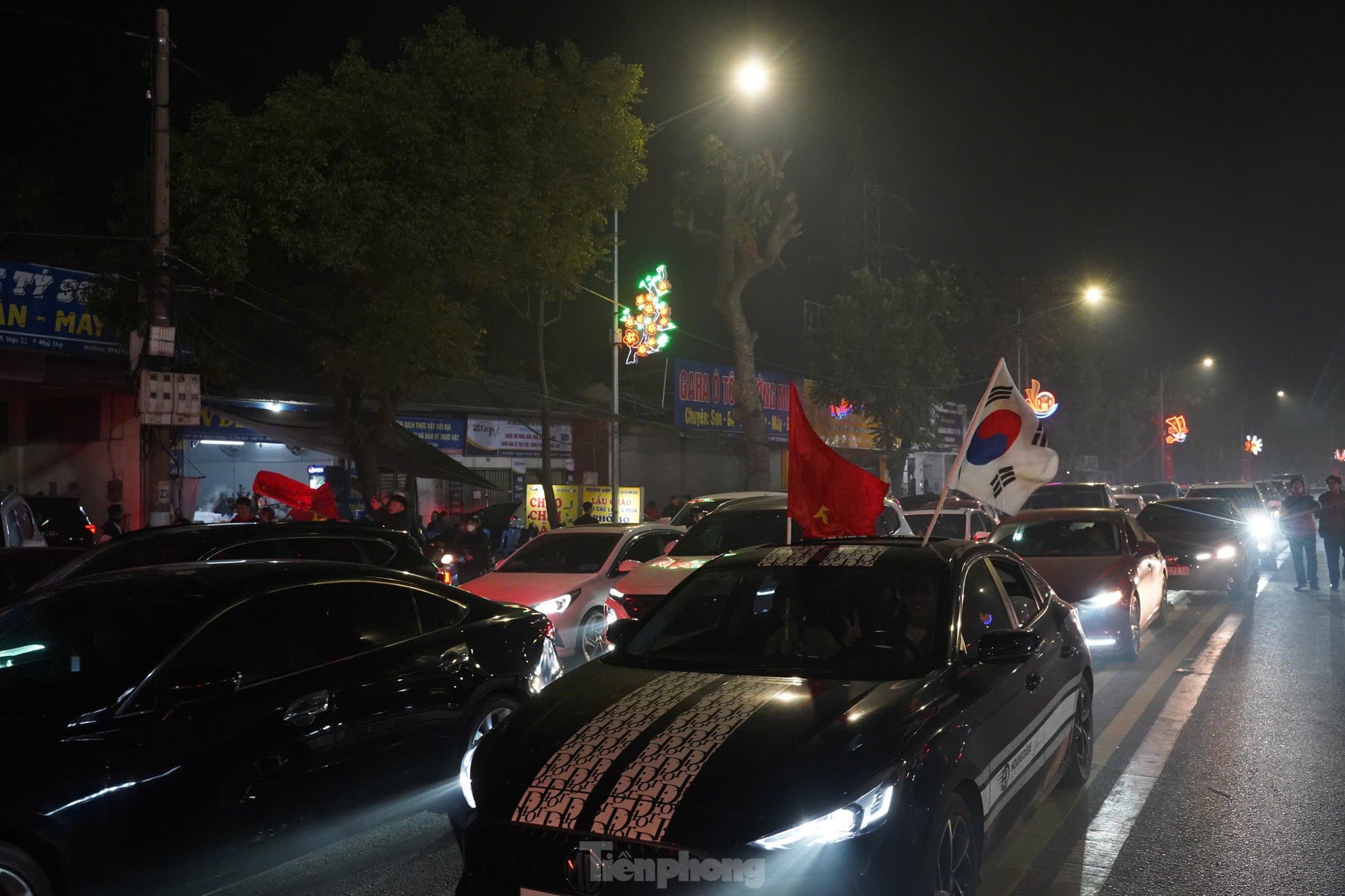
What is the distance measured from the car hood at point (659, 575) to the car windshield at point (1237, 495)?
14.1 metres

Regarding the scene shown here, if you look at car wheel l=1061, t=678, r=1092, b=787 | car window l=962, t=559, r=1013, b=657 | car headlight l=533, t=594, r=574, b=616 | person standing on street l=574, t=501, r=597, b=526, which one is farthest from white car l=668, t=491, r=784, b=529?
car window l=962, t=559, r=1013, b=657

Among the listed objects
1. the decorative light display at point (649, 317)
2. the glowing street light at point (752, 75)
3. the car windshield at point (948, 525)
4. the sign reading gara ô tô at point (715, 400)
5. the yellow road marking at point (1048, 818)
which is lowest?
the yellow road marking at point (1048, 818)

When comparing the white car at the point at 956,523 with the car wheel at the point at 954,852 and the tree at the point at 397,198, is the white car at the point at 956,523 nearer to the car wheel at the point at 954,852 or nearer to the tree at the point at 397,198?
the tree at the point at 397,198

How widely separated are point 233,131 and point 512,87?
4.10 metres

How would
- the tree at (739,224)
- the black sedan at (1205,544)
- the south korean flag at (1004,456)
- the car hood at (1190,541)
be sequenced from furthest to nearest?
the tree at (739,224)
the car hood at (1190,541)
the black sedan at (1205,544)
the south korean flag at (1004,456)

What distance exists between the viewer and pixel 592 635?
11.7 m

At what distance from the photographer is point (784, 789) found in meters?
3.50

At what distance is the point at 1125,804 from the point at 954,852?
2555 mm

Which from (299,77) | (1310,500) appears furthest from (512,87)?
(1310,500)

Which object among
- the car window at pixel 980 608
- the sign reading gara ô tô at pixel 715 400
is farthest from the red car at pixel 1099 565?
the sign reading gara ô tô at pixel 715 400

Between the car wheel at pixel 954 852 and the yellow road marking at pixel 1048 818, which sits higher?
the car wheel at pixel 954 852

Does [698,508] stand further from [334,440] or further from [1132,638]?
[334,440]

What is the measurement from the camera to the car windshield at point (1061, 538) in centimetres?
1203

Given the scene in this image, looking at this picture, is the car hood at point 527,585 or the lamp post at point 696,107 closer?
the car hood at point 527,585
